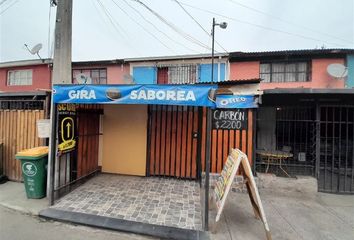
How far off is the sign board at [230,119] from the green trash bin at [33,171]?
4.32 metres

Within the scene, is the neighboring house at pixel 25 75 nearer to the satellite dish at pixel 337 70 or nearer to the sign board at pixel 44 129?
the sign board at pixel 44 129

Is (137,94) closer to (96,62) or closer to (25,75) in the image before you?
(96,62)

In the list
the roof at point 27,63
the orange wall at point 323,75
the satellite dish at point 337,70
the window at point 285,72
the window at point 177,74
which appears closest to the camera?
the satellite dish at point 337,70

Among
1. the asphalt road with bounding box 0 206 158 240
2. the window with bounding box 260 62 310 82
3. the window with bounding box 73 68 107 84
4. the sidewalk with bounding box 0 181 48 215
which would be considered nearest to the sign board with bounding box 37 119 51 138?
the sidewalk with bounding box 0 181 48 215

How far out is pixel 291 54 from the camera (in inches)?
377

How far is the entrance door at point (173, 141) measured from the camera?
598 cm

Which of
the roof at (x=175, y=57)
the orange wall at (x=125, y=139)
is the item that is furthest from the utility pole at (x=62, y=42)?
the roof at (x=175, y=57)

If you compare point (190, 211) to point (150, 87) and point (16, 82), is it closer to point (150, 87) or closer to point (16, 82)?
point (150, 87)

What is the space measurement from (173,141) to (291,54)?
7.80 m

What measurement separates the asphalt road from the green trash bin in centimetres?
→ 74

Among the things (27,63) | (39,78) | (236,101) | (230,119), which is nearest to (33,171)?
(230,119)

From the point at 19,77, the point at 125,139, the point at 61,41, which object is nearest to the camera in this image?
the point at 61,41

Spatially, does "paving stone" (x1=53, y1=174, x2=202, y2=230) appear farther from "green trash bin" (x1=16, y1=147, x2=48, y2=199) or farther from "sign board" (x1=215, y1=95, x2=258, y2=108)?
"sign board" (x1=215, y1=95, x2=258, y2=108)

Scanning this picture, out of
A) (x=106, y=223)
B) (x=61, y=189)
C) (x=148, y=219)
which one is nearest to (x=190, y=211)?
(x=148, y=219)
